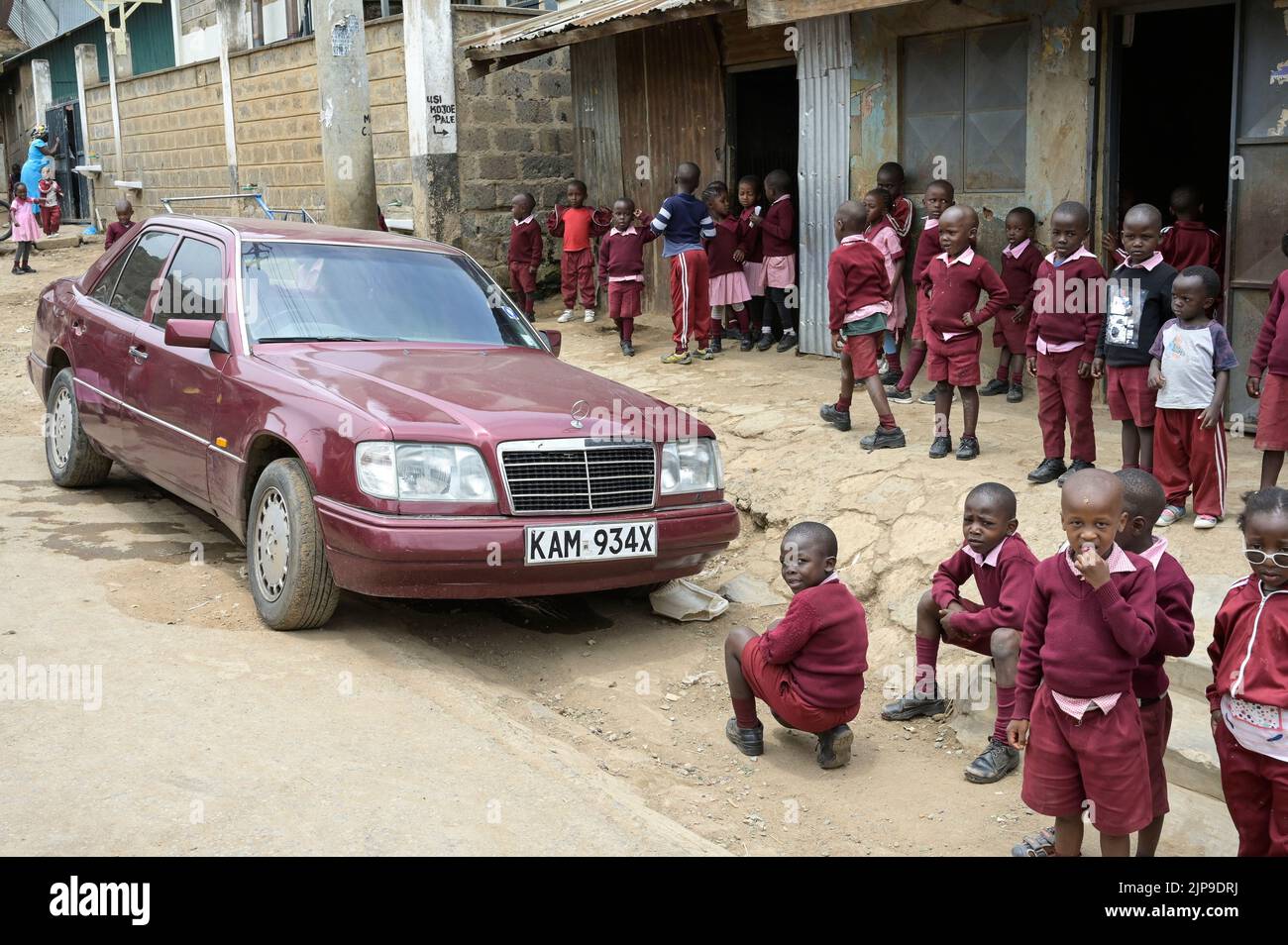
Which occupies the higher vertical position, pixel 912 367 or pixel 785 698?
pixel 912 367

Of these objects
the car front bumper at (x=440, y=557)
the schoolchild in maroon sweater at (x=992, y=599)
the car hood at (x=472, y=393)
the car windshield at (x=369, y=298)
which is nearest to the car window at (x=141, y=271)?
the car windshield at (x=369, y=298)

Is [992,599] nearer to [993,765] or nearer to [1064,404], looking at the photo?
[993,765]

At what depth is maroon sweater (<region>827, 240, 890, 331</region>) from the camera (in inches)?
→ 301

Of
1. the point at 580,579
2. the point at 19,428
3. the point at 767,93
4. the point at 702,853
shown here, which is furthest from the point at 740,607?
the point at 767,93

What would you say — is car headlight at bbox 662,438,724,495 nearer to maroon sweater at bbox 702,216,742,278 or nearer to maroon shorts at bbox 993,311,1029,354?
maroon shorts at bbox 993,311,1029,354

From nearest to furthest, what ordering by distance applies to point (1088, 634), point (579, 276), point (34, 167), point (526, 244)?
point (1088, 634), point (526, 244), point (579, 276), point (34, 167)

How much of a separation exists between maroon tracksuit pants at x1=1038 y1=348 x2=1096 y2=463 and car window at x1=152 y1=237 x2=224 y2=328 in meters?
4.09

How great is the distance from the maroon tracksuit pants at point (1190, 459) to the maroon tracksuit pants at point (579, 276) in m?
7.99

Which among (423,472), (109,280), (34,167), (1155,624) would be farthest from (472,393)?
(34,167)

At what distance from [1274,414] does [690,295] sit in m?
5.72

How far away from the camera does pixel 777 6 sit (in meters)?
8.74

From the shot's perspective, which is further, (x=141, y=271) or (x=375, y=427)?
(x=141, y=271)

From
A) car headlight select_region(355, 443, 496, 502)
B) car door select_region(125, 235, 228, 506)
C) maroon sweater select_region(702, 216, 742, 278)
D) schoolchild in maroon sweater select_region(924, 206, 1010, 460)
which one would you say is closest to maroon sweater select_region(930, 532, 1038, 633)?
car headlight select_region(355, 443, 496, 502)

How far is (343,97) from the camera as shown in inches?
417
